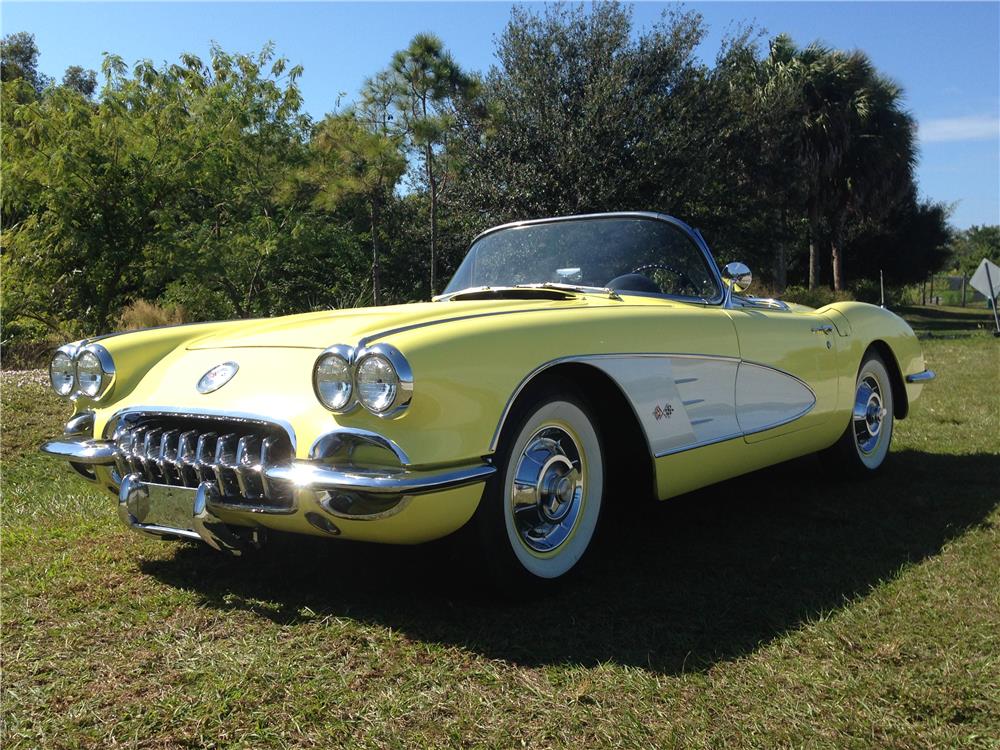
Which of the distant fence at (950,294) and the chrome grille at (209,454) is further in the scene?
the distant fence at (950,294)

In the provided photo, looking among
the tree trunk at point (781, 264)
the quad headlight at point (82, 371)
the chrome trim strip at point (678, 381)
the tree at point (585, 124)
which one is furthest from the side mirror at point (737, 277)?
the tree trunk at point (781, 264)

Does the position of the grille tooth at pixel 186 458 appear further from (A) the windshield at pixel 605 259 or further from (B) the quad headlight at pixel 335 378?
(A) the windshield at pixel 605 259

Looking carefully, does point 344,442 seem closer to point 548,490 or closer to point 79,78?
point 548,490

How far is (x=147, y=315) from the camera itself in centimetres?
895

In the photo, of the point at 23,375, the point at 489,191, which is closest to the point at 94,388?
the point at 23,375

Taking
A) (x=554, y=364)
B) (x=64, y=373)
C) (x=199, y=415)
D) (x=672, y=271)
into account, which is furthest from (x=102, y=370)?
A: (x=672, y=271)

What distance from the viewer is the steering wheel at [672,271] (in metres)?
3.94

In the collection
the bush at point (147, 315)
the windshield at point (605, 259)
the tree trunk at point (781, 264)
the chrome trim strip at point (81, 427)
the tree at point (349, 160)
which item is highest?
the tree at point (349, 160)

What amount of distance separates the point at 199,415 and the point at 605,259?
1.98 m

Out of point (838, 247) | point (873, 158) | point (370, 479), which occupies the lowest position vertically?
point (370, 479)

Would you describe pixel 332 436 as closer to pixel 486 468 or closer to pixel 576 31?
pixel 486 468

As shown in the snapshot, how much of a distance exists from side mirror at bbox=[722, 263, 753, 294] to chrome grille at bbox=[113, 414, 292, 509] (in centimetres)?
239

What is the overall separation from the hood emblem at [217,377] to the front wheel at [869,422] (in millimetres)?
3154

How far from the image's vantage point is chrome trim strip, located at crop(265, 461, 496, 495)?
91.5 inches
